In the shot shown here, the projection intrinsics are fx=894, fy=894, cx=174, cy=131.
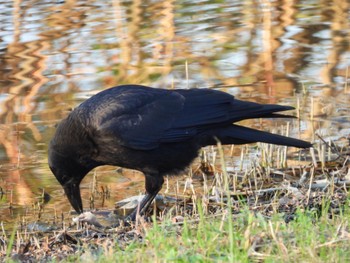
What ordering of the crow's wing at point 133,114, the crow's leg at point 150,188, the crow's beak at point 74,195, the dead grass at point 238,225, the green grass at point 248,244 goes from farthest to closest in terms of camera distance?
1. the crow's beak at point 74,195
2. the crow's leg at point 150,188
3. the crow's wing at point 133,114
4. the dead grass at point 238,225
5. the green grass at point 248,244

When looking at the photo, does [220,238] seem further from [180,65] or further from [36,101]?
[180,65]

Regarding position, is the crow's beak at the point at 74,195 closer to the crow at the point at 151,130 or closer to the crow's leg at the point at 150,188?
the crow at the point at 151,130

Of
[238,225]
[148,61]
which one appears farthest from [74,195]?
[148,61]

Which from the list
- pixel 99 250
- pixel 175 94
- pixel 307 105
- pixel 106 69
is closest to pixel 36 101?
pixel 106 69

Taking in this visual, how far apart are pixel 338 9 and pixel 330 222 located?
33.0ft

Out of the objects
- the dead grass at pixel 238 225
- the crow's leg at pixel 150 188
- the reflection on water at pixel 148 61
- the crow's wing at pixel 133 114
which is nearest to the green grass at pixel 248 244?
the dead grass at pixel 238 225

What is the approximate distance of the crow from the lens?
21.0 ft

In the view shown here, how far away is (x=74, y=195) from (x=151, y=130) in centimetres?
87

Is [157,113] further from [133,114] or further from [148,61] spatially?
[148,61]

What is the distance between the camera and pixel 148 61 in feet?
38.9

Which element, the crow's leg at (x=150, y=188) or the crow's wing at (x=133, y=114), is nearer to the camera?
the crow's wing at (x=133, y=114)

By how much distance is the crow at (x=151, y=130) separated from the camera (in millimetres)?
6410

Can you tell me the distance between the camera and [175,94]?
6699 mm

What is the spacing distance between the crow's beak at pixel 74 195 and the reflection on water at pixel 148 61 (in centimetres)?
39
